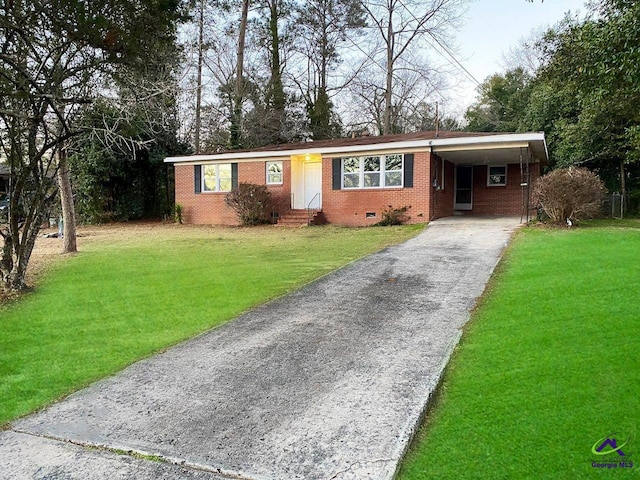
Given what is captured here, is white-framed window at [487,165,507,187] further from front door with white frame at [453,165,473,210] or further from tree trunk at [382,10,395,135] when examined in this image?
tree trunk at [382,10,395,135]

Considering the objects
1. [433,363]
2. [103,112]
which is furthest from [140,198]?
[433,363]

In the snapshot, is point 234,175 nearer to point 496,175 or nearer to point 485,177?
point 485,177

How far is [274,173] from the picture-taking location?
730 inches

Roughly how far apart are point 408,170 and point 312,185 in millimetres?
4033

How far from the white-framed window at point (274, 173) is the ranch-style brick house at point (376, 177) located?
0.04 meters

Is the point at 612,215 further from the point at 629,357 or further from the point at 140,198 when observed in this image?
the point at 140,198

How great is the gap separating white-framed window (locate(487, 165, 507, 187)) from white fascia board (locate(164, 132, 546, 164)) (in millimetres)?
4169

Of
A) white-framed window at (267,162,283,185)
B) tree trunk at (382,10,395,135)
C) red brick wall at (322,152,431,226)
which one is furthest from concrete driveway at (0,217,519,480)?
tree trunk at (382,10,395,135)

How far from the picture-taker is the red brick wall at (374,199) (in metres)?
15.4

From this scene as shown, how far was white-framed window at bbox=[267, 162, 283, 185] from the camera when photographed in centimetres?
1842

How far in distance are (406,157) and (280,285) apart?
975cm

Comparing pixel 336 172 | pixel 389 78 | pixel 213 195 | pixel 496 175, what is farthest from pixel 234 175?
pixel 389 78

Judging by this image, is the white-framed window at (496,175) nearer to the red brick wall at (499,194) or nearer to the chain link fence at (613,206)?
the red brick wall at (499,194)

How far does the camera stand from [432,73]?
29.5 metres
